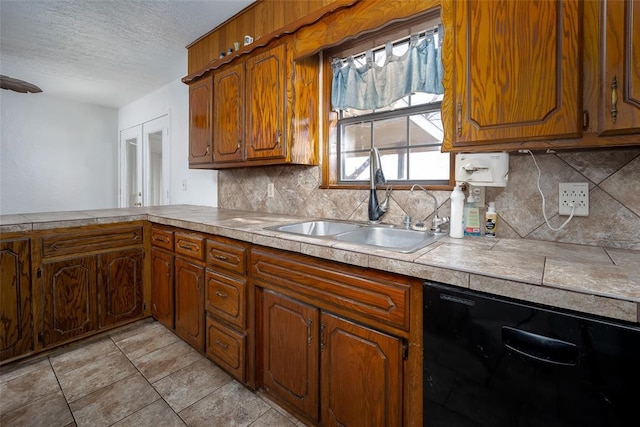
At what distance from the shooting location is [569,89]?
95 centimetres

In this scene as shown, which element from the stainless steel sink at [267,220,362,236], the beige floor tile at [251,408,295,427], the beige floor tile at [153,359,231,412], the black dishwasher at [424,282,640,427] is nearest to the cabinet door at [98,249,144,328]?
the beige floor tile at [153,359,231,412]

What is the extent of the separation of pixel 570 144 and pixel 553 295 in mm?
565

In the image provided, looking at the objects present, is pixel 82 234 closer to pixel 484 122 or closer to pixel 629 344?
pixel 484 122

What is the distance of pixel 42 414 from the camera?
148 cm

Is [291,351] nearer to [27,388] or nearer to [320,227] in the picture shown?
[320,227]

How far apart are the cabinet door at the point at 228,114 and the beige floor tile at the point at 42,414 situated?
1.75 meters

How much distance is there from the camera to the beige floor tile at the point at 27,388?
5.10 ft

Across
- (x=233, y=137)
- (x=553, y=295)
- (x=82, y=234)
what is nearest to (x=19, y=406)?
(x=82, y=234)

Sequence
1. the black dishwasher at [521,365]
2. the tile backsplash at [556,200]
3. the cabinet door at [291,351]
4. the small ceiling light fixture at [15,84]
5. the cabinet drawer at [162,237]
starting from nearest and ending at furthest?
the black dishwasher at [521,365] < the tile backsplash at [556,200] < the cabinet door at [291,351] < the cabinet drawer at [162,237] < the small ceiling light fixture at [15,84]

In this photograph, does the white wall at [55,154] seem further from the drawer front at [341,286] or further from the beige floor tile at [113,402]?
the drawer front at [341,286]

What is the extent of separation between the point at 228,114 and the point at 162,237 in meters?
1.08

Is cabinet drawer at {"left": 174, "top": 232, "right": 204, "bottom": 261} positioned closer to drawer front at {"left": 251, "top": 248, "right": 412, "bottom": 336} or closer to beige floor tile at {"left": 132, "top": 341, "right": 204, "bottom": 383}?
drawer front at {"left": 251, "top": 248, "right": 412, "bottom": 336}

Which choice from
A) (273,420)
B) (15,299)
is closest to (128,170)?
(15,299)

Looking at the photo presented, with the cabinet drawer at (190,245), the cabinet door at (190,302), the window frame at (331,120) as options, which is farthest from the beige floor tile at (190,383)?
the window frame at (331,120)
